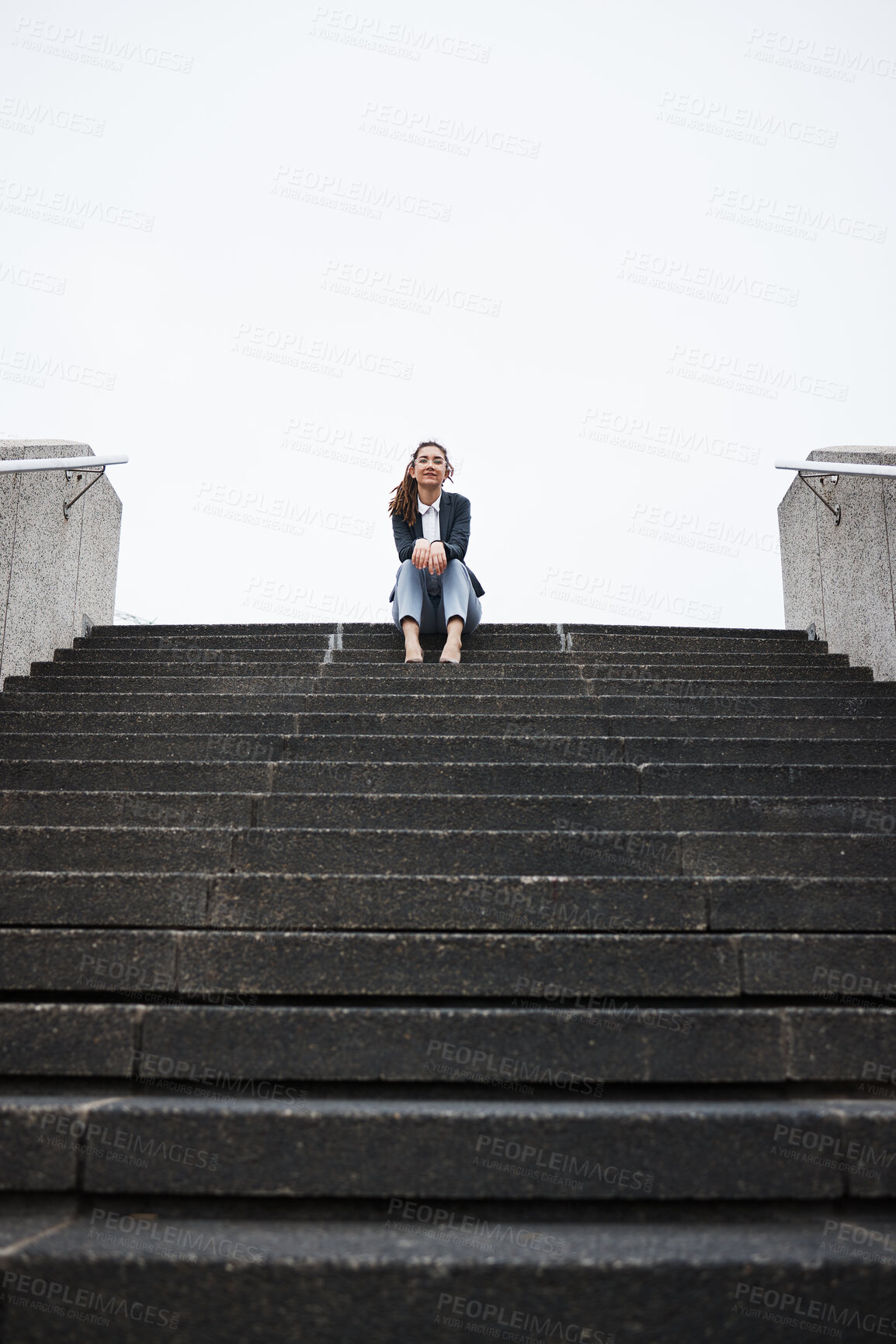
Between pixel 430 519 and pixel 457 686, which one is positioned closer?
pixel 457 686

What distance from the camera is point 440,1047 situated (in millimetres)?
2291

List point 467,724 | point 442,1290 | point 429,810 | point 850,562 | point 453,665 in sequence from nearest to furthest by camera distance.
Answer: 1. point 442,1290
2. point 429,810
3. point 467,724
4. point 453,665
5. point 850,562

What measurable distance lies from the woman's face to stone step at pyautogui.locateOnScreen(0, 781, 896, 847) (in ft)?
9.17

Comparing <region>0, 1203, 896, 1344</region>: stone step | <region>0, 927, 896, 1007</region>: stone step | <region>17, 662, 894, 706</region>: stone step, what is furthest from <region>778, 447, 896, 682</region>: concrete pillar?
<region>0, 1203, 896, 1344</region>: stone step

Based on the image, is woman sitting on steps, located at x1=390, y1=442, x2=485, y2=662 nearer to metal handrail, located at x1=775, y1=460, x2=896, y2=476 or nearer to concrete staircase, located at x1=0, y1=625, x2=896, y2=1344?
concrete staircase, located at x1=0, y1=625, x2=896, y2=1344

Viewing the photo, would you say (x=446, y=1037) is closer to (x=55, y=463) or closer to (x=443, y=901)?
(x=443, y=901)

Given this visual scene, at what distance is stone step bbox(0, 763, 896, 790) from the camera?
3533 mm

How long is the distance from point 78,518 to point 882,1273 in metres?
5.55

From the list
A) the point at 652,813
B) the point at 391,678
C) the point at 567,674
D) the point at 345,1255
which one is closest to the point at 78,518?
the point at 391,678

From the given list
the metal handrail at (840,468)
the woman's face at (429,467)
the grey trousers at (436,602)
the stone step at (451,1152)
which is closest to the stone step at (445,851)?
the stone step at (451,1152)

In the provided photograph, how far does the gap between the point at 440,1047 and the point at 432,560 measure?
333 centimetres

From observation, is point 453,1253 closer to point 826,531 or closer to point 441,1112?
point 441,1112

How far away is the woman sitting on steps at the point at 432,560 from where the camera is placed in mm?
5219

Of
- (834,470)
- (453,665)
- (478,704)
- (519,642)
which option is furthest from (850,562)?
(478,704)
